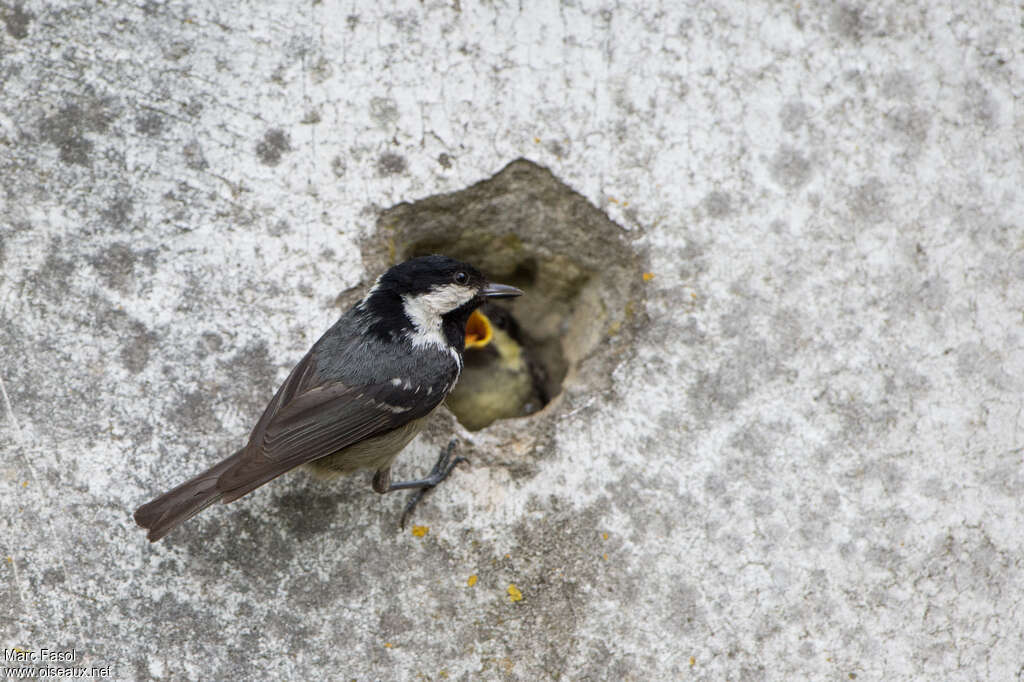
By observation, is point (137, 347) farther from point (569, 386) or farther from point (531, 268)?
point (531, 268)

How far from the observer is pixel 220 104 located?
2.95 meters

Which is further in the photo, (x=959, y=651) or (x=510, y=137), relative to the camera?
(x=510, y=137)

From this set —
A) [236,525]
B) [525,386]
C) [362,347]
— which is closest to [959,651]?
[525,386]

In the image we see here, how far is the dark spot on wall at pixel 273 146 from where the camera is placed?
2.95m

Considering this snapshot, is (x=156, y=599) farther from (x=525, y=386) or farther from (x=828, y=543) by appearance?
(x=828, y=543)

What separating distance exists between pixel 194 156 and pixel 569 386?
1.54m

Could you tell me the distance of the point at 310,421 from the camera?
251cm

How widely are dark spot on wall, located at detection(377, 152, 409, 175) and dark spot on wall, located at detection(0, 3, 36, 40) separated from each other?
1.27 m

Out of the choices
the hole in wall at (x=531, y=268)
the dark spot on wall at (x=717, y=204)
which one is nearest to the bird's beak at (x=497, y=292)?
the hole in wall at (x=531, y=268)

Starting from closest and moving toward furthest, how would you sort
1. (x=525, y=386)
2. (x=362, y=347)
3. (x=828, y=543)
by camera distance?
1. (x=362, y=347)
2. (x=828, y=543)
3. (x=525, y=386)

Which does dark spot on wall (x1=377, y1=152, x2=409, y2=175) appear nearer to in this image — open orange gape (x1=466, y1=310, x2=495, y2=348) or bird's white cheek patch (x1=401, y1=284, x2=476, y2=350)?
bird's white cheek patch (x1=401, y1=284, x2=476, y2=350)

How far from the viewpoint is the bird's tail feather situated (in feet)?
7.93

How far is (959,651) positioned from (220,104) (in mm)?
3110

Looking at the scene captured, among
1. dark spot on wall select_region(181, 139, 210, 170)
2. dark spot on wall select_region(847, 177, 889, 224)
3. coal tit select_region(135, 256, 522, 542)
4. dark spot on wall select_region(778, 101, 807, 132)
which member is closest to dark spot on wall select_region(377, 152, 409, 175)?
coal tit select_region(135, 256, 522, 542)
